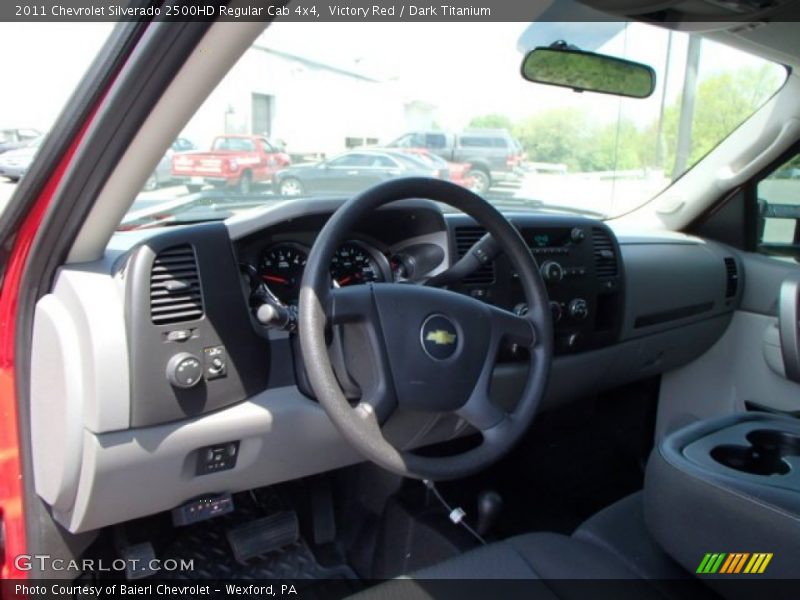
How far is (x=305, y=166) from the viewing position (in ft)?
8.78

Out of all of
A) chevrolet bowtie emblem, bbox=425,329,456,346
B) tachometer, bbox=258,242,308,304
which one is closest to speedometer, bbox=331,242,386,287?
tachometer, bbox=258,242,308,304

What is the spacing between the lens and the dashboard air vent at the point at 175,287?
64.1 inches

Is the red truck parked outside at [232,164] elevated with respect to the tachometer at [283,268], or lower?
elevated

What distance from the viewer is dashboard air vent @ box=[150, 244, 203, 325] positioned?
1.63 metres

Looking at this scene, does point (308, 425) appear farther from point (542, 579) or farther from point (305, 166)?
point (305, 166)

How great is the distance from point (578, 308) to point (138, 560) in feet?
5.89

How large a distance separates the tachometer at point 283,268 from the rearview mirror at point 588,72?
3.75 feet

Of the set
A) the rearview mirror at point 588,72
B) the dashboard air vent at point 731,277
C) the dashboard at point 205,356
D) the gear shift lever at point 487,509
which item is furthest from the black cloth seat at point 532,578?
the dashboard air vent at point 731,277

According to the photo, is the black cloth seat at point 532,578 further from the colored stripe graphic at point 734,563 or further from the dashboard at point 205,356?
the dashboard at point 205,356

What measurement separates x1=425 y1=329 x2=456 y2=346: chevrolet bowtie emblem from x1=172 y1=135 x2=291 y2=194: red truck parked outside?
0.79 m

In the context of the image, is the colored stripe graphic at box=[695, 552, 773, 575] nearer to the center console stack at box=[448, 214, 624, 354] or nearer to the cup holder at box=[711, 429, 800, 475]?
the cup holder at box=[711, 429, 800, 475]

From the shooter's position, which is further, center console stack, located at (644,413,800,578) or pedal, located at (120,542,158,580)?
pedal, located at (120,542,158,580)

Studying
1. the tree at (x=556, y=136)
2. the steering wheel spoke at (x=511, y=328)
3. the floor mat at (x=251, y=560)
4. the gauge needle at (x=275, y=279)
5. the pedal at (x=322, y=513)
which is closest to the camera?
the steering wheel spoke at (x=511, y=328)

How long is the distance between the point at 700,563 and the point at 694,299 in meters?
1.86
